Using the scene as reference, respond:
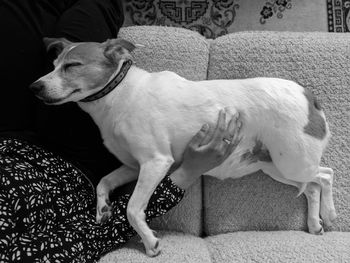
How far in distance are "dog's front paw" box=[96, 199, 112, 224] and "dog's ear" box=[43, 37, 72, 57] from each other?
19.9 inches

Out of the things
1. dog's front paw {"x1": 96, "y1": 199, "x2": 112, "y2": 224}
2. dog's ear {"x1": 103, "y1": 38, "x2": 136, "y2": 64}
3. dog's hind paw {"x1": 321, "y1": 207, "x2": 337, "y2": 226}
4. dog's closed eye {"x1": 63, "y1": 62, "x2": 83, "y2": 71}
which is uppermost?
dog's ear {"x1": 103, "y1": 38, "x2": 136, "y2": 64}

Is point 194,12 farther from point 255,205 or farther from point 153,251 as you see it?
point 153,251

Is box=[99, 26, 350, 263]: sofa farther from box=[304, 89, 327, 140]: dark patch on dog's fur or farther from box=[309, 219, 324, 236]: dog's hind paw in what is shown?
box=[304, 89, 327, 140]: dark patch on dog's fur

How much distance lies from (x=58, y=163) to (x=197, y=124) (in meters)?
0.45

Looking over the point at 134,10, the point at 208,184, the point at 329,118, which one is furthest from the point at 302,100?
the point at 134,10

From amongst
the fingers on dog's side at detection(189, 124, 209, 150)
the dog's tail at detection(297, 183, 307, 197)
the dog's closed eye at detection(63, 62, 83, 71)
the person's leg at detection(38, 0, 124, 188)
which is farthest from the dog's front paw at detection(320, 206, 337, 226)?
the dog's closed eye at detection(63, 62, 83, 71)

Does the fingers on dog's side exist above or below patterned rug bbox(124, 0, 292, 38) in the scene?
below

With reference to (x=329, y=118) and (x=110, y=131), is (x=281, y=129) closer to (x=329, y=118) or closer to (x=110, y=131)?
(x=329, y=118)

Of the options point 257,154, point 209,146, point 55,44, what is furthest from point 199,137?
point 55,44

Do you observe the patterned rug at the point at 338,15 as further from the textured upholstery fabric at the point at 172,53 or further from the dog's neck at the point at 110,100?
the dog's neck at the point at 110,100

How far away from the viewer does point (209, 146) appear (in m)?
1.26

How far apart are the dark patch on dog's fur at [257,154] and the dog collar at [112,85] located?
1.61 feet

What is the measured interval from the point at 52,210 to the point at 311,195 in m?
0.89

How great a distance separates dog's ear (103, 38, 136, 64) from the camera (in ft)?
4.21
